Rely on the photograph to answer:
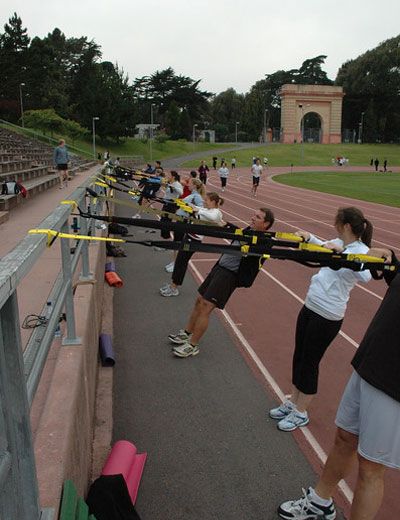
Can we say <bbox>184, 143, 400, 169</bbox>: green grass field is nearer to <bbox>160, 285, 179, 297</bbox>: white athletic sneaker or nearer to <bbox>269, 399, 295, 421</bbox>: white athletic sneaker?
<bbox>160, 285, 179, 297</bbox>: white athletic sneaker

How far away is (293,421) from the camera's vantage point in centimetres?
450

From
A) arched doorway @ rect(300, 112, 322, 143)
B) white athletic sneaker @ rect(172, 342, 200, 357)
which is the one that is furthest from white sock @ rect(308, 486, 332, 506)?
arched doorway @ rect(300, 112, 322, 143)

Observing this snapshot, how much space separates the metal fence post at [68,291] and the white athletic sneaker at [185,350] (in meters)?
2.18

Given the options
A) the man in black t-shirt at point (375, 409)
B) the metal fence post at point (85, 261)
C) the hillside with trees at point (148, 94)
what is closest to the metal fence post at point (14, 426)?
the man in black t-shirt at point (375, 409)

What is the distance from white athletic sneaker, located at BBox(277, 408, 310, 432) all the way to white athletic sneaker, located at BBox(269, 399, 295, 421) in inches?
2.1

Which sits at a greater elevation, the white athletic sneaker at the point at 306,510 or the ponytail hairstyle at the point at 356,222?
the ponytail hairstyle at the point at 356,222

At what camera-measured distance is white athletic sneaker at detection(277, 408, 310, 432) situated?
14.6 feet

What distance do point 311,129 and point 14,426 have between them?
353 feet

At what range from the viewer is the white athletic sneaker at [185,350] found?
5.91 meters

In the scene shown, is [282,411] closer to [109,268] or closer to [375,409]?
[375,409]

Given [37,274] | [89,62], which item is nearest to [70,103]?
[89,62]

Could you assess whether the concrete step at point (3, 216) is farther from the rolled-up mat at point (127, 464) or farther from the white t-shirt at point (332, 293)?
the white t-shirt at point (332, 293)

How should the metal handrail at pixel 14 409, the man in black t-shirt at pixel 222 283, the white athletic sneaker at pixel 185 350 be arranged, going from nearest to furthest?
1. the metal handrail at pixel 14 409
2. the man in black t-shirt at pixel 222 283
3. the white athletic sneaker at pixel 185 350

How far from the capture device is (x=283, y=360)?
19.3ft
